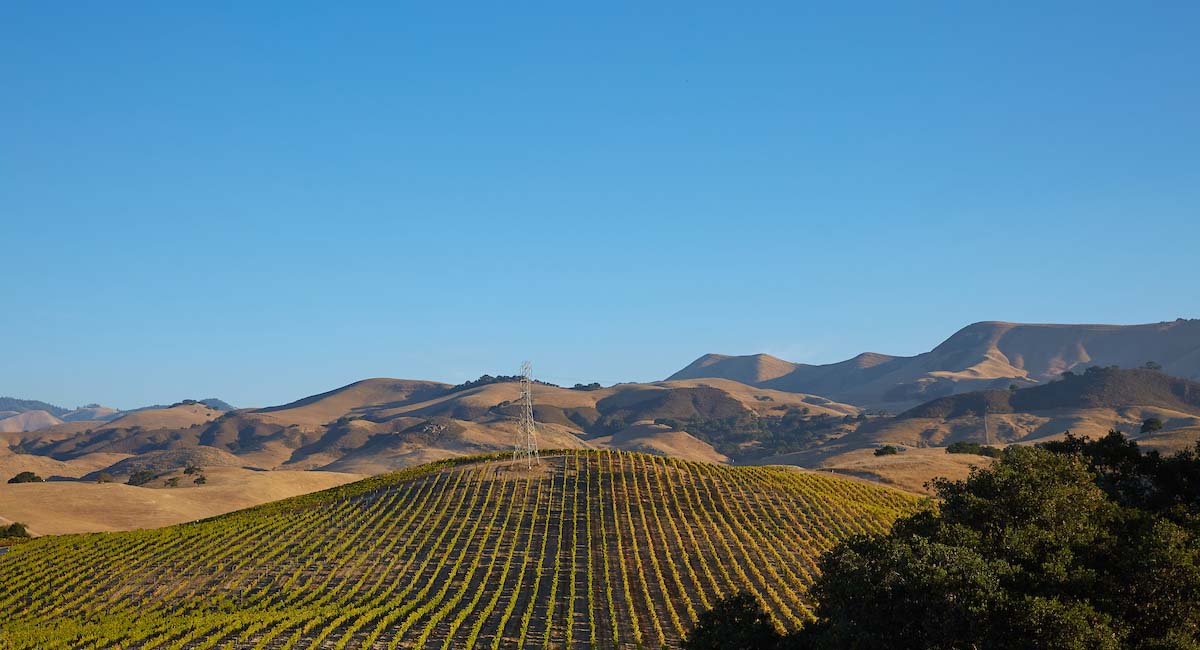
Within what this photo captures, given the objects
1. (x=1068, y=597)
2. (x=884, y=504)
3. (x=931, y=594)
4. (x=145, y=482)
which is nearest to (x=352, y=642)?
(x=931, y=594)

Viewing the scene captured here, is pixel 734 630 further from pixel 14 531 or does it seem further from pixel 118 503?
pixel 118 503

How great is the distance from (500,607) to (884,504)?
130ft

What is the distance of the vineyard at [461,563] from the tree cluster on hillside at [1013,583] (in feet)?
49.5

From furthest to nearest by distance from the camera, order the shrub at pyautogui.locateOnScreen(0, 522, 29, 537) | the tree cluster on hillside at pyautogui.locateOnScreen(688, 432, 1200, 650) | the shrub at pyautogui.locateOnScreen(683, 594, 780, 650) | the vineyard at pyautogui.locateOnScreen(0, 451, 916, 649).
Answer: the shrub at pyautogui.locateOnScreen(0, 522, 29, 537) → the vineyard at pyautogui.locateOnScreen(0, 451, 916, 649) → the shrub at pyautogui.locateOnScreen(683, 594, 780, 650) → the tree cluster on hillside at pyautogui.locateOnScreen(688, 432, 1200, 650)

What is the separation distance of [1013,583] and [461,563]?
123 feet

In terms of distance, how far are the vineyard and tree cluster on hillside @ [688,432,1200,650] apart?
15.1m

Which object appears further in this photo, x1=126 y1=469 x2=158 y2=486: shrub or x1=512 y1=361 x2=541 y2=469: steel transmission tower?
x1=126 y1=469 x2=158 y2=486: shrub

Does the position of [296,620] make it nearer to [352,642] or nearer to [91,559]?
[352,642]

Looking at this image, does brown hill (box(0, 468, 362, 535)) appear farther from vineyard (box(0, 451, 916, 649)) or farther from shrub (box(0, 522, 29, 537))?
vineyard (box(0, 451, 916, 649))

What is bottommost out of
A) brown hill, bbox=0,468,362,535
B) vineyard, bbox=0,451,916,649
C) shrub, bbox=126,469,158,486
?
vineyard, bbox=0,451,916,649

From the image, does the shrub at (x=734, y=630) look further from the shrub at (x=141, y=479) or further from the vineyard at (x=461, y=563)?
the shrub at (x=141, y=479)

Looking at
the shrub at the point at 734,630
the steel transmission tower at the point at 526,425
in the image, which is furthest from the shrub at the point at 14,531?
the shrub at the point at 734,630

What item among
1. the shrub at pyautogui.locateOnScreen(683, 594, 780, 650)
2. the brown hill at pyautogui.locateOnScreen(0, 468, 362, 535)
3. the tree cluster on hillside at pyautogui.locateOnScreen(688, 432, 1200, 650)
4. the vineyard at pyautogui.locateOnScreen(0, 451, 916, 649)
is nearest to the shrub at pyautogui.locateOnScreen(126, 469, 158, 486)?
the brown hill at pyautogui.locateOnScreen(0, 468, 362, 535)

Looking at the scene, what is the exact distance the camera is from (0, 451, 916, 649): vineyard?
135 ft
